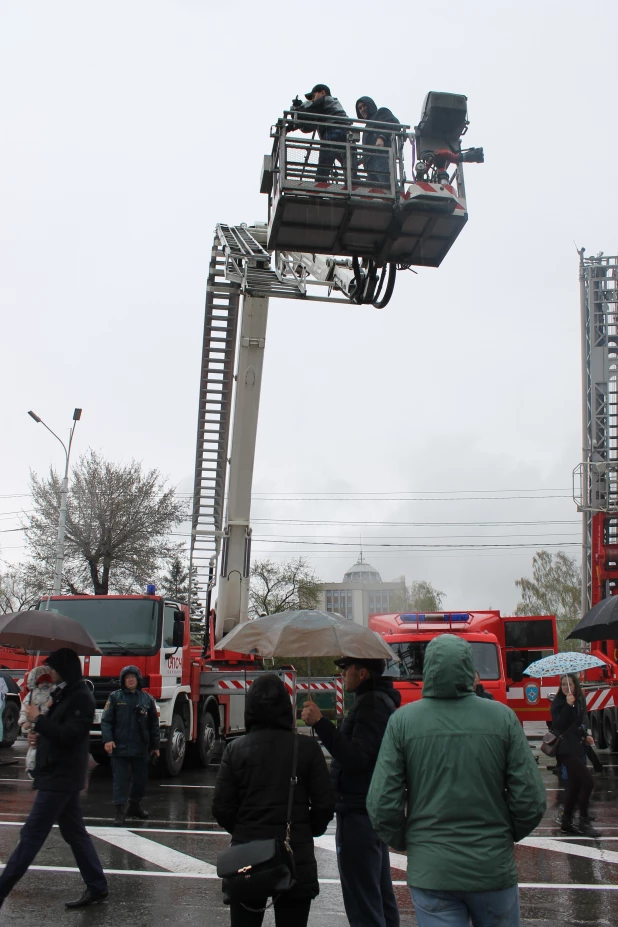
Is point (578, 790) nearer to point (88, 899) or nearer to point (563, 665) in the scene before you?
point (563, 665)

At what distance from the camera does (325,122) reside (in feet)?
27.8

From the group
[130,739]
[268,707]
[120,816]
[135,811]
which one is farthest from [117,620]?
[268,707]

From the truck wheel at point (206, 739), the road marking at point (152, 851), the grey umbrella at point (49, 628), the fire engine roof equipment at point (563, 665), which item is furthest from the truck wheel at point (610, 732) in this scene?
the grey umbrella at point (49, 628)

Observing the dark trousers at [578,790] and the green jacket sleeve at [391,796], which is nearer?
the green jacket sleeve at [391,796]

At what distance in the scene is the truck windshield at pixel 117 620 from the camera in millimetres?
12133

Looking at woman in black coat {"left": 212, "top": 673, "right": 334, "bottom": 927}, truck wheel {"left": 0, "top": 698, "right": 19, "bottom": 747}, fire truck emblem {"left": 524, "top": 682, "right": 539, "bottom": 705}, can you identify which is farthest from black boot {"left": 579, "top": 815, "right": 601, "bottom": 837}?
truck wheel {"left": 0, "top": 698, "right": 19, "bottom": 747}

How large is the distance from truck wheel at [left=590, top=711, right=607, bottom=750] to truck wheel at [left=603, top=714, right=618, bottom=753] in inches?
9.1

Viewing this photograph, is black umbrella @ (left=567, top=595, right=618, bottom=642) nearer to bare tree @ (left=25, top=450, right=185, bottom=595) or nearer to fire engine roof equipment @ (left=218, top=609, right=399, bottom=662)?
fire engine roof equipment @ (left=218, top=609, right=399, bottom=662)

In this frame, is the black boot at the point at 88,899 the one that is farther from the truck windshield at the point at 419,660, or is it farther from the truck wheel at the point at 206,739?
the truck wheel at the point at 206,739

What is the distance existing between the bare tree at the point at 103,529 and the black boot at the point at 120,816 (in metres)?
25.1

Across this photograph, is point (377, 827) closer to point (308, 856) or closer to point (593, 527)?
point (308, 856)

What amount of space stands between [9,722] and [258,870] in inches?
537

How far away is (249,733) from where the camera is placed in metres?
3.94

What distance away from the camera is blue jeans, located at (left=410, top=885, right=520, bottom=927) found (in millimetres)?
3117
